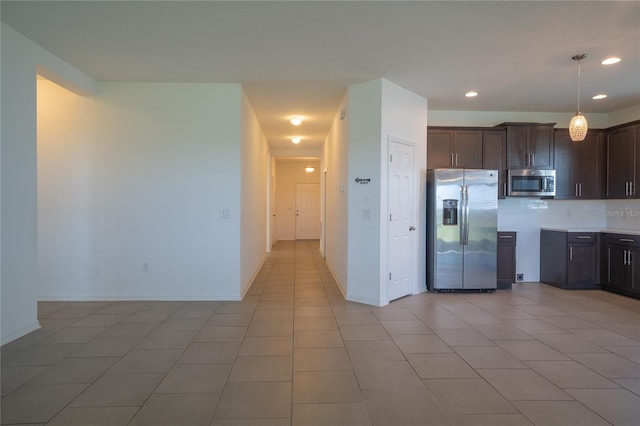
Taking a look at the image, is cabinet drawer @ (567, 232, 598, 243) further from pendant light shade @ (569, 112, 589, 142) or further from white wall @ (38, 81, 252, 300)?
white wall @ (38, 81, 252, 300)

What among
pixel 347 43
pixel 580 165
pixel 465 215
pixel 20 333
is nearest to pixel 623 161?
pixel 580 165

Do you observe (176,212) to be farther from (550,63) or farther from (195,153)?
(550,63)

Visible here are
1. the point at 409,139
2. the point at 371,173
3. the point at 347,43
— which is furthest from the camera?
the point at 409,139

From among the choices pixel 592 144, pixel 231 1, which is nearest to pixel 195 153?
pixel 231 1


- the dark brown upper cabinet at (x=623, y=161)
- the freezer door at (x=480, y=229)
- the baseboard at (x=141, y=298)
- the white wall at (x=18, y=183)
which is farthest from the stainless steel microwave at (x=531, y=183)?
the white wall at (x=18, y=183)

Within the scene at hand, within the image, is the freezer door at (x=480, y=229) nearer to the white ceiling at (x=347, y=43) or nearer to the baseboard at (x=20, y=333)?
the white ceiling at (x=347, y=43)

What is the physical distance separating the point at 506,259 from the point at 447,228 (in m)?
1.21

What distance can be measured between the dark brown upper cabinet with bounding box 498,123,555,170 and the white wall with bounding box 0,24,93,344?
6169mm

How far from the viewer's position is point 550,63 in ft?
12.3

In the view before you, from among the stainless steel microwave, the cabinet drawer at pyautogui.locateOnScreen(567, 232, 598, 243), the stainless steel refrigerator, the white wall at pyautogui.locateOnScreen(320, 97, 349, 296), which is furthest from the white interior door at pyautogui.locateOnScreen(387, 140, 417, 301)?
the cabinet drawer at pyautogui.locateOnScreen(567, 232, 598, 243)

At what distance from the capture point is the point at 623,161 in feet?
17.2

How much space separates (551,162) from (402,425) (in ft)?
17.1

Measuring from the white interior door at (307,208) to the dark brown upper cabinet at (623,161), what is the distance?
828 centimetres

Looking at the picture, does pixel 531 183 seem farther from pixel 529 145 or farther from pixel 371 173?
pixel 371 173
